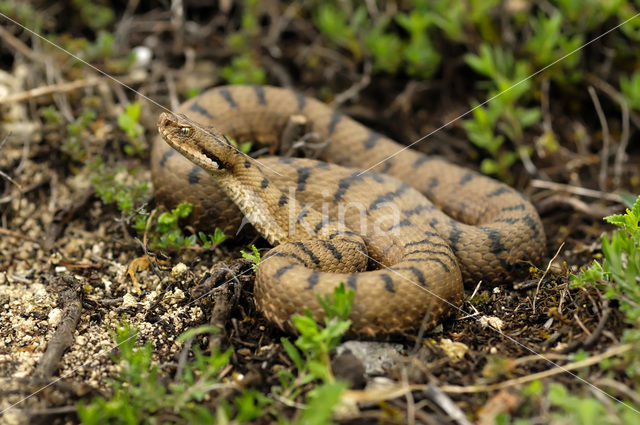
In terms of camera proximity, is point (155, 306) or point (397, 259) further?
point (397, 259)

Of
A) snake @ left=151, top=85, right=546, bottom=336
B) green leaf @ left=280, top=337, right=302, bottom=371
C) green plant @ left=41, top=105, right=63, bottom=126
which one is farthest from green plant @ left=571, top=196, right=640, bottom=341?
green plant @ left=41, top=105, right=63, bottom=126

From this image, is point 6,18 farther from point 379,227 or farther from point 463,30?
point 463,30

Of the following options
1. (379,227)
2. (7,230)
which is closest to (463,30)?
(379,227)

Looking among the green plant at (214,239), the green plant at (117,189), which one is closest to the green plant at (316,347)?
the green plant at (214,239)

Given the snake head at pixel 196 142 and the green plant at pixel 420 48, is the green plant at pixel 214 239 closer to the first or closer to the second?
the snake head at pixel 196 142

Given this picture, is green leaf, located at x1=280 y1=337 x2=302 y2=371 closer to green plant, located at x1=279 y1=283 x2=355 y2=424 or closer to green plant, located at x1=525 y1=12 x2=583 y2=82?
green plant, located at x1=279 y1=283 x2=355 y2=424
